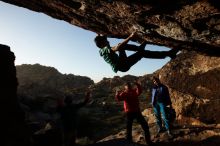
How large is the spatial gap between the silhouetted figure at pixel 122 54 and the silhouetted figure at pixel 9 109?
14.3ft

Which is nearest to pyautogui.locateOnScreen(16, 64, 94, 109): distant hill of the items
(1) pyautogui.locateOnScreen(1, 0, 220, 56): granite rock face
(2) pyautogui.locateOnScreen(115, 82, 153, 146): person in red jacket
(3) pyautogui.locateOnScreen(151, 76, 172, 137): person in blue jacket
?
(1) pyautogui.locateOnScreen(1, 0, 220, 56): granite rock face

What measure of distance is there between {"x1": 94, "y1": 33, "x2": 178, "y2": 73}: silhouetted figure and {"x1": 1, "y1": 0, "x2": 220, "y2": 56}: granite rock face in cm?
50

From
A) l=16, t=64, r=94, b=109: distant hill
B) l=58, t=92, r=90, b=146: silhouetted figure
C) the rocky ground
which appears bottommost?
the rocky ground

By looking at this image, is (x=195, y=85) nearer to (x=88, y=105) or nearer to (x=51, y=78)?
(x=88, y=105)

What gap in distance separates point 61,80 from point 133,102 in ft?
239

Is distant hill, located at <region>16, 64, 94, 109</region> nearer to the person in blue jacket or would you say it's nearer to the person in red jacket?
the person in blue jacket

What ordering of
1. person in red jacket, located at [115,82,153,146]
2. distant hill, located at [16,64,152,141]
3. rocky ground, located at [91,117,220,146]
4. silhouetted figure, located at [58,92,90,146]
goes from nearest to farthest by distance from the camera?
person in red jacket, located at [115,82,153,146] → silhouetted figure, located at [58,92,90,146] → rocky ground, located at [91,117,220,146] → distant hill, located at [16,64,152,141]

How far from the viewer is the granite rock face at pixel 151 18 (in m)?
8.62

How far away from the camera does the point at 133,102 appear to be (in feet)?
42.3

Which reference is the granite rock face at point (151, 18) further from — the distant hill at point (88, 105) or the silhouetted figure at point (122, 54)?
the distant hill at point (88, 105)

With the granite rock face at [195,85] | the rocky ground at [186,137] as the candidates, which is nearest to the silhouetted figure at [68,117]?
the rocky ground at [186,137]

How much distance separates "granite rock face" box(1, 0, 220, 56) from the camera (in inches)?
339

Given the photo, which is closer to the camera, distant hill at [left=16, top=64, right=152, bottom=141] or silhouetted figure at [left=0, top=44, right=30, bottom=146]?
silhouetted figure at [left=0, top=44, right=30, bottom=146]

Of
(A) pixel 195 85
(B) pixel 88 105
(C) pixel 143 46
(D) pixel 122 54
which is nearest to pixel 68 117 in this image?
(D) pixel 122 54
